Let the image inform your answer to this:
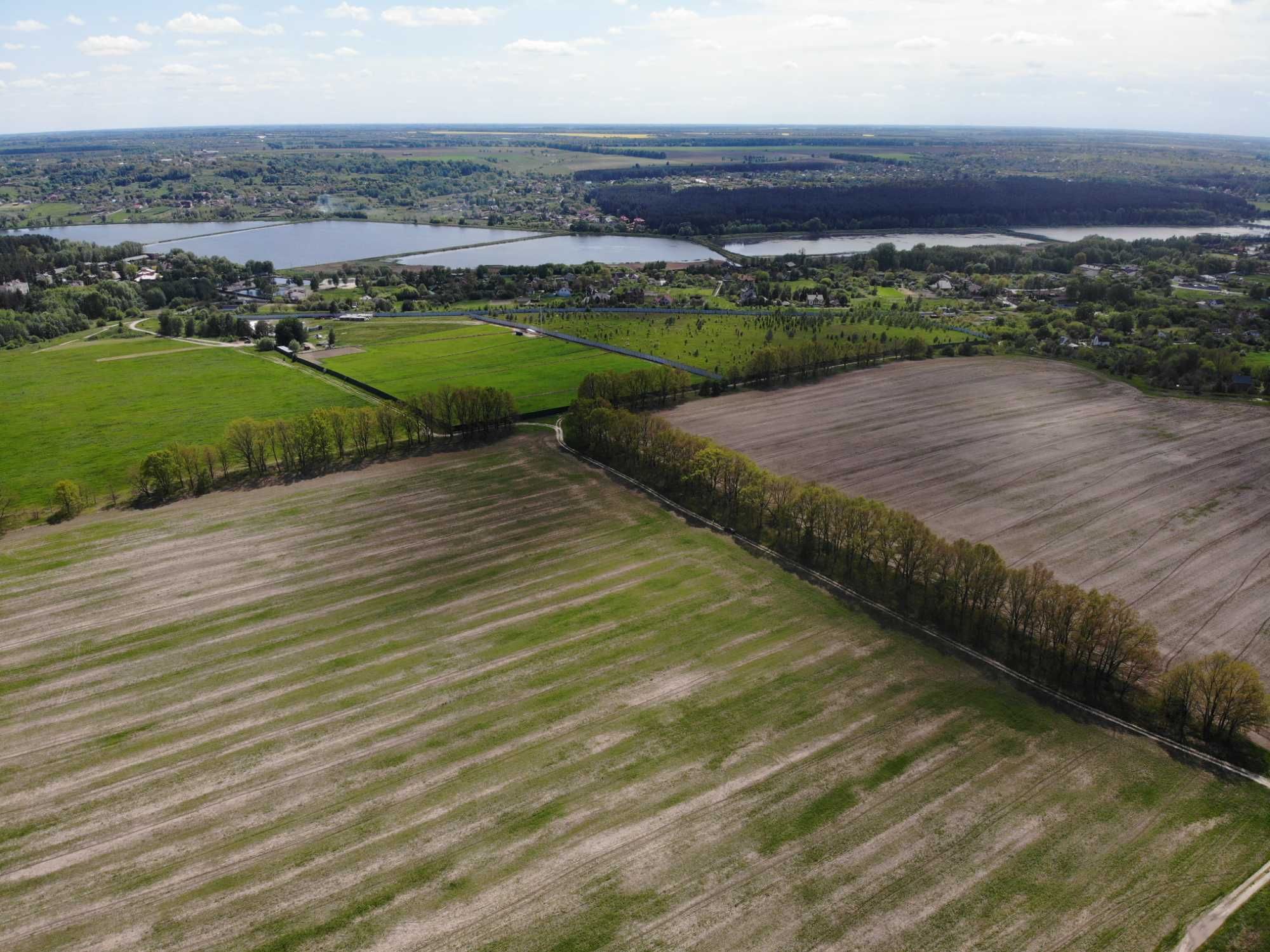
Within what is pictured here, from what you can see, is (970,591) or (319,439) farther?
(319,439)

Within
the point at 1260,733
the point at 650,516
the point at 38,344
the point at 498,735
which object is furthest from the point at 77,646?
the point at 38,344

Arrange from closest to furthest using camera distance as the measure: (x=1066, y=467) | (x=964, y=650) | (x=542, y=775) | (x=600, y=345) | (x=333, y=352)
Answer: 1. (x=542, y=775)
2. (x=964, y=650)
3. (x=1066, y=467)
4. (x=333, y=352)
5. (x=600, y=345)

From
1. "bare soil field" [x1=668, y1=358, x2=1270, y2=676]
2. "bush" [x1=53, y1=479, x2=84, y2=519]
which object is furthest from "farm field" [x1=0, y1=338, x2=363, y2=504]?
"bare soil field" [x1=668, y1=358, x2=1270, y2=676]

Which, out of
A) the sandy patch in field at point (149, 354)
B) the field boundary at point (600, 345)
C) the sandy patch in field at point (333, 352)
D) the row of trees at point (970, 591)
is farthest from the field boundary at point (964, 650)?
the sandy patch in field at point (149, 354)

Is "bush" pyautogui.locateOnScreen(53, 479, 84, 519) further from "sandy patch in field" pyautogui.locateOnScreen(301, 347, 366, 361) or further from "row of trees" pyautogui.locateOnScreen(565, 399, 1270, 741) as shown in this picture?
"sandy patch in field" pyautogui.locateOnScreen(301, 347, 366, 361)

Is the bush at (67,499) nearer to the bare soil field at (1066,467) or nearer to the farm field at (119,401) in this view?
the farm field at (119,401)

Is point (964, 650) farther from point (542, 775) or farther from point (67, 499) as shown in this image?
point (67, 499)

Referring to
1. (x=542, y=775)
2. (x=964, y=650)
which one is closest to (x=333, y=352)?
(x=542, y=775)
